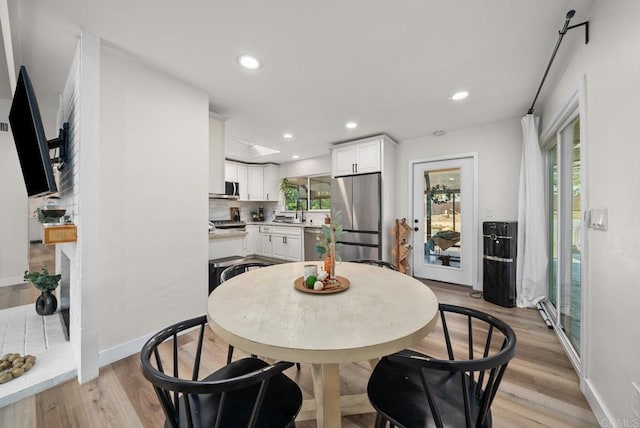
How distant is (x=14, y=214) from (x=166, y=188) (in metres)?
3.27

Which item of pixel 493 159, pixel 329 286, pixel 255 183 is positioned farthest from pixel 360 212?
pixel 255 183

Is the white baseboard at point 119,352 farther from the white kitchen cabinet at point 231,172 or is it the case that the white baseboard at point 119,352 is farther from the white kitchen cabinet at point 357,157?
the white kitchen cabinet at point 231,172

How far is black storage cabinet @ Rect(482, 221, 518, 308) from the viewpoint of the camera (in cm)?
301

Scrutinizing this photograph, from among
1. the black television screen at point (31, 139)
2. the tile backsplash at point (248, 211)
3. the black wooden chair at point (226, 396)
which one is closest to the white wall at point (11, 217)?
the black television screen at point (31, 139)

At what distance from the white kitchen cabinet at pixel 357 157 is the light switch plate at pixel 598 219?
2577mm

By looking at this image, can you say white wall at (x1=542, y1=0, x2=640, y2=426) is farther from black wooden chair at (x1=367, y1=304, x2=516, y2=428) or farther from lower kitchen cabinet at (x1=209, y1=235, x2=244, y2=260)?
lower kitchen cabinet at (x1=209, y1=235, x2=244, y2=260)

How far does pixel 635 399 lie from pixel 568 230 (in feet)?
5.42

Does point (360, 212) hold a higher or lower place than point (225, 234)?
higher

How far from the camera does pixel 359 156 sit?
411cm

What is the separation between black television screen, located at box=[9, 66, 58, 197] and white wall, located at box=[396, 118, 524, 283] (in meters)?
4.33

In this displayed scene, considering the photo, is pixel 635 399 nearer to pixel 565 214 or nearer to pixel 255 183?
pixel 565 214

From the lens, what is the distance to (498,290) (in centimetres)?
306

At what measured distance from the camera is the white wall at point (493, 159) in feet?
11.1

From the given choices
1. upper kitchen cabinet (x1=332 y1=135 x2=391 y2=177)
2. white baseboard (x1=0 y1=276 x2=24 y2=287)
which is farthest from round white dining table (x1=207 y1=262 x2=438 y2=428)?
white baseboard (x1=0 y1=276 x2=24 y2=287)
